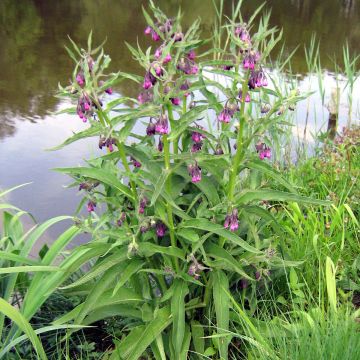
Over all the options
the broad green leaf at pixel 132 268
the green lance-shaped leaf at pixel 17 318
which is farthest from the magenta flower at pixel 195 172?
the green lance-shaped leaf at pixel 17 318

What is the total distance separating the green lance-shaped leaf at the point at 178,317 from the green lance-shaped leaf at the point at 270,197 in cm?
45

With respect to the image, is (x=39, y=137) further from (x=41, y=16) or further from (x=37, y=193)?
(x=41, y=16)

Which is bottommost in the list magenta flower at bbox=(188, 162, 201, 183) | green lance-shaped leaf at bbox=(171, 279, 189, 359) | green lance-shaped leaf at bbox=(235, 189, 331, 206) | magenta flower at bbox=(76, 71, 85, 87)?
green lance-shaped leaf at bbox=(171, 279, 189, 359)

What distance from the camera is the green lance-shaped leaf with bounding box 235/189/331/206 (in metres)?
1.90

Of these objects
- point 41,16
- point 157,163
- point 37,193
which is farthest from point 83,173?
point 41,16

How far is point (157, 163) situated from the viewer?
198 centimetres

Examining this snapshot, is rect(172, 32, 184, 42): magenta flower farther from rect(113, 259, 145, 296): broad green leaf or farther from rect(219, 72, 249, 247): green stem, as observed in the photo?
rect(113, 259, 145, 296): broad green leaf

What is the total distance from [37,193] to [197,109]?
129 inches

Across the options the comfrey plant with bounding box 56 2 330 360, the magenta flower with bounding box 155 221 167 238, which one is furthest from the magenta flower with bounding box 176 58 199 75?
the magenta flower with bounding box 155 221 167 238

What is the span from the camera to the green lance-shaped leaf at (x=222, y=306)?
6.54 feet

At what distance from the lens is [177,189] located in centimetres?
205

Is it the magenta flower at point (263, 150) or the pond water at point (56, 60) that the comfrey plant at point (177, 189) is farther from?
the pond water at point (56, 60)

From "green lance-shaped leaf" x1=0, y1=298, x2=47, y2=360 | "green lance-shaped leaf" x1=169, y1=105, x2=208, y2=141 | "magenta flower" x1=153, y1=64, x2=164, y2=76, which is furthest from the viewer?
"green lance-shaped leaf" x1=0, y1=298, x2=47, y2=360

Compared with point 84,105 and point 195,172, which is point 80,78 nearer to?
point 84,105
